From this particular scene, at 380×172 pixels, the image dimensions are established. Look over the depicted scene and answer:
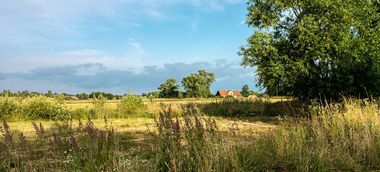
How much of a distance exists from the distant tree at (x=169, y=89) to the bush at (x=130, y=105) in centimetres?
7214

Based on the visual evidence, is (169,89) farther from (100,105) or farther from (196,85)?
(100,105)

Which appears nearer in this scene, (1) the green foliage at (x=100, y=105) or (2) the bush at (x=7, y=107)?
(2) the bush at (x=7, y=107)

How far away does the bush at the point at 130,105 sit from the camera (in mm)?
28578

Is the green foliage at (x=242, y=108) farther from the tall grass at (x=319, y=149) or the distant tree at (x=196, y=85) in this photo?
the distant tree at (x=196, y=85)

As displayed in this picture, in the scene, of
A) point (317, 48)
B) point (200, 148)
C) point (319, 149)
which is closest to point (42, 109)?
Answer: point (317, 48)

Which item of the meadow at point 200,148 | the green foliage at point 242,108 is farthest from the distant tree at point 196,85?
the meadow at point 200,148

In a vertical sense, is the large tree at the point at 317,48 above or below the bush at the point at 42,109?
above

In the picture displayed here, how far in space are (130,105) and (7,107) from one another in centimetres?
730

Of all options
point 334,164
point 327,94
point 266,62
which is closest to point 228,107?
point 266,62

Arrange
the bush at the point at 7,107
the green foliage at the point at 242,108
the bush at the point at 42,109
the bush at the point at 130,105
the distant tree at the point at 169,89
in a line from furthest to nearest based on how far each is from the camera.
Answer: the distant tree at the point at 169,89 → the green foliage at the point at 242,108 → the bush at the point at 130,105 → the bush at the point at 42,109 → the bush at the point at 7,107

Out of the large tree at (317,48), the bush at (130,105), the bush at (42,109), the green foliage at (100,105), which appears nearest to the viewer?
the large tree at (317,48)

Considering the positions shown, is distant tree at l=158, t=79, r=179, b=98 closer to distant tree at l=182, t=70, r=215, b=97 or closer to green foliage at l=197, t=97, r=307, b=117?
distant tree at l=182, t=70, r=215, b=97

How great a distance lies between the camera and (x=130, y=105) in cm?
2902

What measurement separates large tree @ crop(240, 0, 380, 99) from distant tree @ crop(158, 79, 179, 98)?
7799cm
